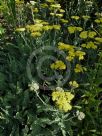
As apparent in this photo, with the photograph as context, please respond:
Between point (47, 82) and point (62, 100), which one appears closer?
point (62, 100)

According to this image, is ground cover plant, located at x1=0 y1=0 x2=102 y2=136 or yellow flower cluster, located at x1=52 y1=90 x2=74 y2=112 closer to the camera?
yellow flower cluster, located at x1=52 y1=90 x2=74 y2=112

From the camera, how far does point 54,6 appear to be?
340cm

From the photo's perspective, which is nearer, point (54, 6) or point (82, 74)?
point (82, 74)

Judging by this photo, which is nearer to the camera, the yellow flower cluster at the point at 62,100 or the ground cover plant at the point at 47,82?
the yellow flower cluster at the point at 62,100

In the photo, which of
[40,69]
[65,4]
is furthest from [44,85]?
[65,4]

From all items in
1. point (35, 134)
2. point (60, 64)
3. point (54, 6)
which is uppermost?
point (54, 6)

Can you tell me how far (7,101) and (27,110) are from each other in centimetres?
19

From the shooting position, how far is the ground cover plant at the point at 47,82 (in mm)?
2664

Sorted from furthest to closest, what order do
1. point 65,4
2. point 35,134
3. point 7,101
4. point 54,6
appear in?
1. point 65,4
2. point 54,6
3. point 7,101
4. point 35,134

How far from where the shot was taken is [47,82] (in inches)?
119

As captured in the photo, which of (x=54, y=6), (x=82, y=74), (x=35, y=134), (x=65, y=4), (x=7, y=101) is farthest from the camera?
(x=65, y=4)

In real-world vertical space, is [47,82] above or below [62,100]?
below

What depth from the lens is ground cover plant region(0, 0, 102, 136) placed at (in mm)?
2664

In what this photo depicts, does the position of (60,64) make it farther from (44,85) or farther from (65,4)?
(65,4)
